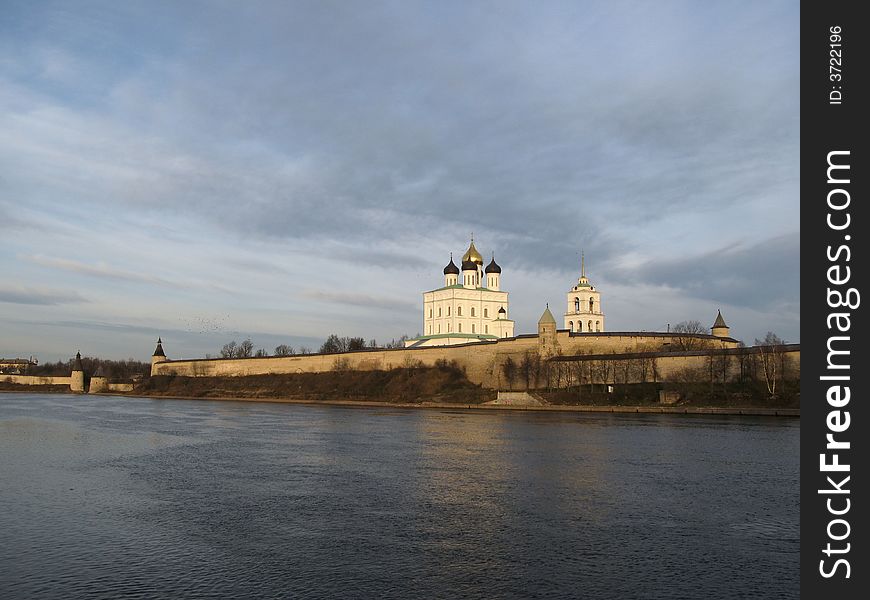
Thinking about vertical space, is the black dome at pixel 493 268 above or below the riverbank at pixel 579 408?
above

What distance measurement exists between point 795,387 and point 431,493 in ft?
84.0

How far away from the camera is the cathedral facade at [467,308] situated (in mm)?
58438

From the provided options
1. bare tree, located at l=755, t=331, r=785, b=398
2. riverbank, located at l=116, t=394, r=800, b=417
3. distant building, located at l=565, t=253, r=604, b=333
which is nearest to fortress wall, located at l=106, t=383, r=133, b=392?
riverbank, located at l=116, t=394, r=800, b=417

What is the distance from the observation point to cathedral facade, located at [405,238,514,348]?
58438mm

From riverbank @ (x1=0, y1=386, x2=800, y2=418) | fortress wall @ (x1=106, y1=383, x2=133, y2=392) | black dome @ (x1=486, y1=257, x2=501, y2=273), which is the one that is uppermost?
black dome @ (x1=486, y1=257, x2=501, y2=273)

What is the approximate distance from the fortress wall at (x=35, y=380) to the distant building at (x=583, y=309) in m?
49.9

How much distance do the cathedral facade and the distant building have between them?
16.6 feet

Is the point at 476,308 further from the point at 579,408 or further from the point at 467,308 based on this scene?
the point at 579,408

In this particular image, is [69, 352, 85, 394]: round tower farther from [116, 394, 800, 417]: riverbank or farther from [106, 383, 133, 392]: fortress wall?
[116, 394, 800, 417]: riverbank

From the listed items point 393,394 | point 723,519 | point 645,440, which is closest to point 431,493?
point 723,519

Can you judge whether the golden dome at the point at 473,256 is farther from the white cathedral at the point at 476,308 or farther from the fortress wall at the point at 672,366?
the fortress wall at the point at 672,366

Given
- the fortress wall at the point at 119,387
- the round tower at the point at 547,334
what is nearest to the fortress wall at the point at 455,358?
the round tower at the point at 547,334

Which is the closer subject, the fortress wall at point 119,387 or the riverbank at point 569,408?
the riverbank at point 569,408
